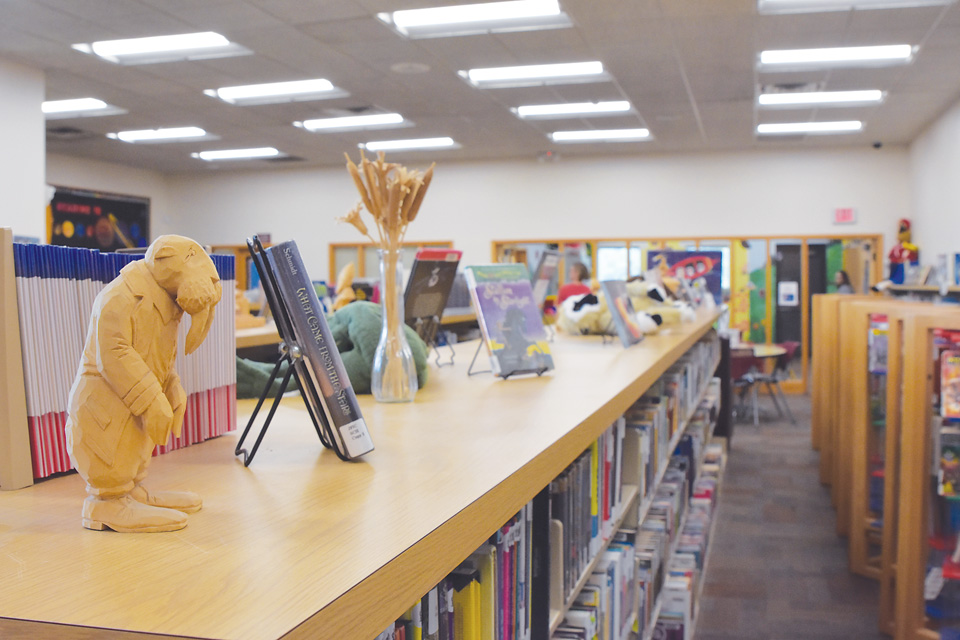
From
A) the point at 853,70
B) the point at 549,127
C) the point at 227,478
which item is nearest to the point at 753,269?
the point at 549,127

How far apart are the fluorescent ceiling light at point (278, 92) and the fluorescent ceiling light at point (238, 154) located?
301cm

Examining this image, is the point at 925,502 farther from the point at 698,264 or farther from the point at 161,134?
the point at 161,134

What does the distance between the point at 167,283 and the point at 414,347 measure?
0.94m

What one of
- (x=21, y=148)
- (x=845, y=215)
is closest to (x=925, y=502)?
(x=21, y=148)

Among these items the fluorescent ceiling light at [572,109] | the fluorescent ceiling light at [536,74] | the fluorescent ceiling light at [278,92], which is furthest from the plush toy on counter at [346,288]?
the fluorescent ceiling light at [572,109]

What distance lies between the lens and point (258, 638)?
529 millimetres

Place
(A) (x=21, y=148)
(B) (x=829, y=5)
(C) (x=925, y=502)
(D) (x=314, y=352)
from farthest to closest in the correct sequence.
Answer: (A) (x=21, y=148) < (B) (x=829, y=5) < (C) (x=925, y=502) < (D) (x=314, y=352)

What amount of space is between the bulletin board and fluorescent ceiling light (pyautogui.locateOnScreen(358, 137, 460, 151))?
13.3 ft

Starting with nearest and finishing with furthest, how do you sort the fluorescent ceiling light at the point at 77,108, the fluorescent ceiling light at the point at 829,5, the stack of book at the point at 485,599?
the stack of book at the point at 485,599
the fluorescent ceiling light at the point at 829,5
the fluorescent ceiling light at the point at 77,108

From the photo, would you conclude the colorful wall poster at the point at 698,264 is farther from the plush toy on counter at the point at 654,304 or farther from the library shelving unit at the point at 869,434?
the plush toy on counter at the point at 654,304

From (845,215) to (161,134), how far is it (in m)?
9.11

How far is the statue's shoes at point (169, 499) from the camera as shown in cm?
80

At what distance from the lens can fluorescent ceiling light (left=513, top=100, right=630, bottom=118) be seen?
337 inches

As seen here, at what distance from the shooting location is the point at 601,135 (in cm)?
1030
